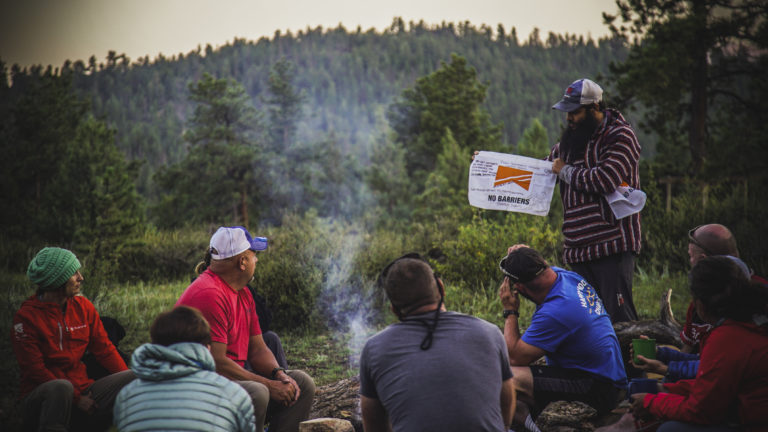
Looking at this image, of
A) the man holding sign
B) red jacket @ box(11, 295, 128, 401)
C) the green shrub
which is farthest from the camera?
the green shrub

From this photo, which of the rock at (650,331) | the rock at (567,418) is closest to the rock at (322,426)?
the rock at (567,418)

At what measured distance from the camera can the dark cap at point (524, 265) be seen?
3.69 m

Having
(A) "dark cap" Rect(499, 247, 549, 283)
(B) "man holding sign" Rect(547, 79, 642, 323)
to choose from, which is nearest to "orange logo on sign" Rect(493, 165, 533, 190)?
(B) "man holding sign" Rect(547, 79, 642, 323)

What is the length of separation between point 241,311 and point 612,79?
18.4 metres

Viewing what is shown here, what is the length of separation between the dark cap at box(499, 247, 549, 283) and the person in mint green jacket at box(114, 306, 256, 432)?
1.88 metres

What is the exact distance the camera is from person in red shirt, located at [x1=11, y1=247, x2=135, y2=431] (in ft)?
11.3

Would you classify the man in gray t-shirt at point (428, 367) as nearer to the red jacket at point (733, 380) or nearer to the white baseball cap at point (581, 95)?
the red jacket at point (733, 380)

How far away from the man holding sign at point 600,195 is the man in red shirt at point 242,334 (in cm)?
219

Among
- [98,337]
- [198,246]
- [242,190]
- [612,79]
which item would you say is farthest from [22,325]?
[242,190]

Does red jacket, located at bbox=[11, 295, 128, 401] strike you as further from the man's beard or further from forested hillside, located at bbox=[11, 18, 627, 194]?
forested hillside, located at bbox=[11, 18, 627, 194]

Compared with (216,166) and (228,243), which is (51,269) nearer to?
(228,243)

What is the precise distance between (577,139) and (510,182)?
2.00 ft

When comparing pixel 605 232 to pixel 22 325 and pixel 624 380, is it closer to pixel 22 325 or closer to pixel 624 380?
pixel 624 380

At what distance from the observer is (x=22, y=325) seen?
3.57 metres
